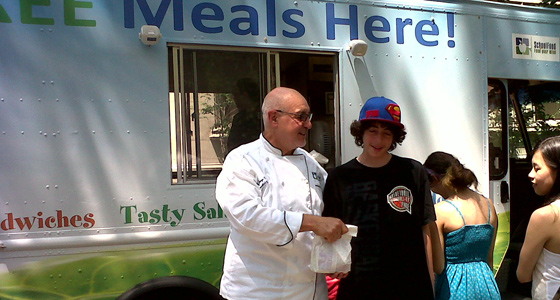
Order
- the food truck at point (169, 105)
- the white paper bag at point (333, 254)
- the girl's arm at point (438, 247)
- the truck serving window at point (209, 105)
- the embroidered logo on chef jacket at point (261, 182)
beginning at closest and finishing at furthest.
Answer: the white paper bag at point (333, 254), the embroidered logo on chef jacket at point (261, 182), the girl's arm at point (438, 247), the food truck at point (169, 105), the truck serving window at point (209, 105)

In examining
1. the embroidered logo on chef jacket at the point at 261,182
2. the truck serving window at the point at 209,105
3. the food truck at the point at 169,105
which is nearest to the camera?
the embroidered logo on chef jacket at the point at 261,182


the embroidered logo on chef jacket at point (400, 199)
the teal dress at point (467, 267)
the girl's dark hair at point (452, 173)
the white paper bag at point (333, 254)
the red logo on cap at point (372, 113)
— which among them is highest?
the red logo on cap at point (372, 113)

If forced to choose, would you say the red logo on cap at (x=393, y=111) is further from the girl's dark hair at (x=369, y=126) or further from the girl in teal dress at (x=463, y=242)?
the girl in teal dress at (x=463, y=242)

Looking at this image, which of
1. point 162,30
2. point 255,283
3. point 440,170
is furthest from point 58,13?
point 440,170

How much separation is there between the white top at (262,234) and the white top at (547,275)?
94cm

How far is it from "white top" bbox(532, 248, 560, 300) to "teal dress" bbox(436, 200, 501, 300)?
0.83 feet

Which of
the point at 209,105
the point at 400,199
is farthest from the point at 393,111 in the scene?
the point at 209,105

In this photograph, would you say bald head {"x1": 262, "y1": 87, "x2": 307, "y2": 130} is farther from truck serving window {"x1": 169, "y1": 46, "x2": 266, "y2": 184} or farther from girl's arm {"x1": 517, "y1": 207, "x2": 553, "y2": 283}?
girl's arm {"x1": 517, "y1": 207, "x2": 553, "y2": 283}

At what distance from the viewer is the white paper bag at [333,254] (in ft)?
5.87

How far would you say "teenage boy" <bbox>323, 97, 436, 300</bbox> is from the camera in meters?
1.95

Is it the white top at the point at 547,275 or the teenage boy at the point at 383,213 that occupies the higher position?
the teenage boy at the point at 383,213

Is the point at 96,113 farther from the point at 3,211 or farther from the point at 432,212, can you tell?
the point at 432,212

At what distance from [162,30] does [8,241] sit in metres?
1.37

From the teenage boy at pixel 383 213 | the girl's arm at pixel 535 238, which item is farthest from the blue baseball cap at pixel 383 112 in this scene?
the girl's arm at pixel 535 238
